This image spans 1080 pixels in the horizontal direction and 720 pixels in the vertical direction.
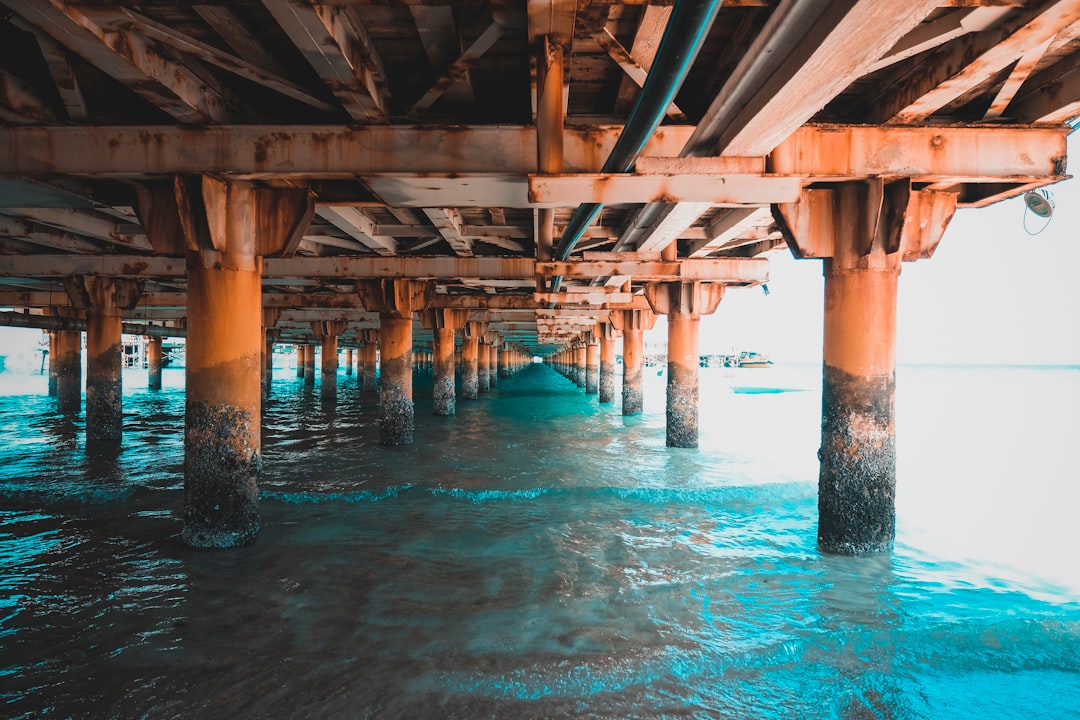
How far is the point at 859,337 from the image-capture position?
6039 millimetres

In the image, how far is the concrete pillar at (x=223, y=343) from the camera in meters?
5.90

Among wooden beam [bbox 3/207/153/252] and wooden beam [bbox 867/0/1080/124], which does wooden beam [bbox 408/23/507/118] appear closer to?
wooden beam [bbox 867/0/1080/124]

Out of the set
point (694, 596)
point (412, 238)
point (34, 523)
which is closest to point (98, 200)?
point (34, 523)

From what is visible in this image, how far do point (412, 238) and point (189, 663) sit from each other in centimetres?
905

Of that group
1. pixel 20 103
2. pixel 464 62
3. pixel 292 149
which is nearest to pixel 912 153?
pixel 464 62

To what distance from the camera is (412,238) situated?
465 inches

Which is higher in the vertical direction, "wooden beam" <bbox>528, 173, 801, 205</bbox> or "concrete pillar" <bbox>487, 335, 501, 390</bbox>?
"wooden beam" <bbox>528, 173, 801, 205</bbox>

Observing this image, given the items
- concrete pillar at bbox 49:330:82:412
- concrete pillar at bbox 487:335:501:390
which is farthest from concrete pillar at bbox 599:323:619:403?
concrete pillar at bbox 49:330:82:412

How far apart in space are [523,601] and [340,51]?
4.59 metres

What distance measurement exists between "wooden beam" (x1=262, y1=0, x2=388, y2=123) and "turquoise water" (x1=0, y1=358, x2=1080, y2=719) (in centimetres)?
427

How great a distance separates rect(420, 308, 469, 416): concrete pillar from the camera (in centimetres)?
2006

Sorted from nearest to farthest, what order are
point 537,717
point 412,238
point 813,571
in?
point 537,717, point 813,571, point 412,238

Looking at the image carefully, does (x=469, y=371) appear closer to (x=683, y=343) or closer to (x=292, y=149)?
(x=683, y=343)

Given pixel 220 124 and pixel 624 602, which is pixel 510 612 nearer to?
pixel 624 602
